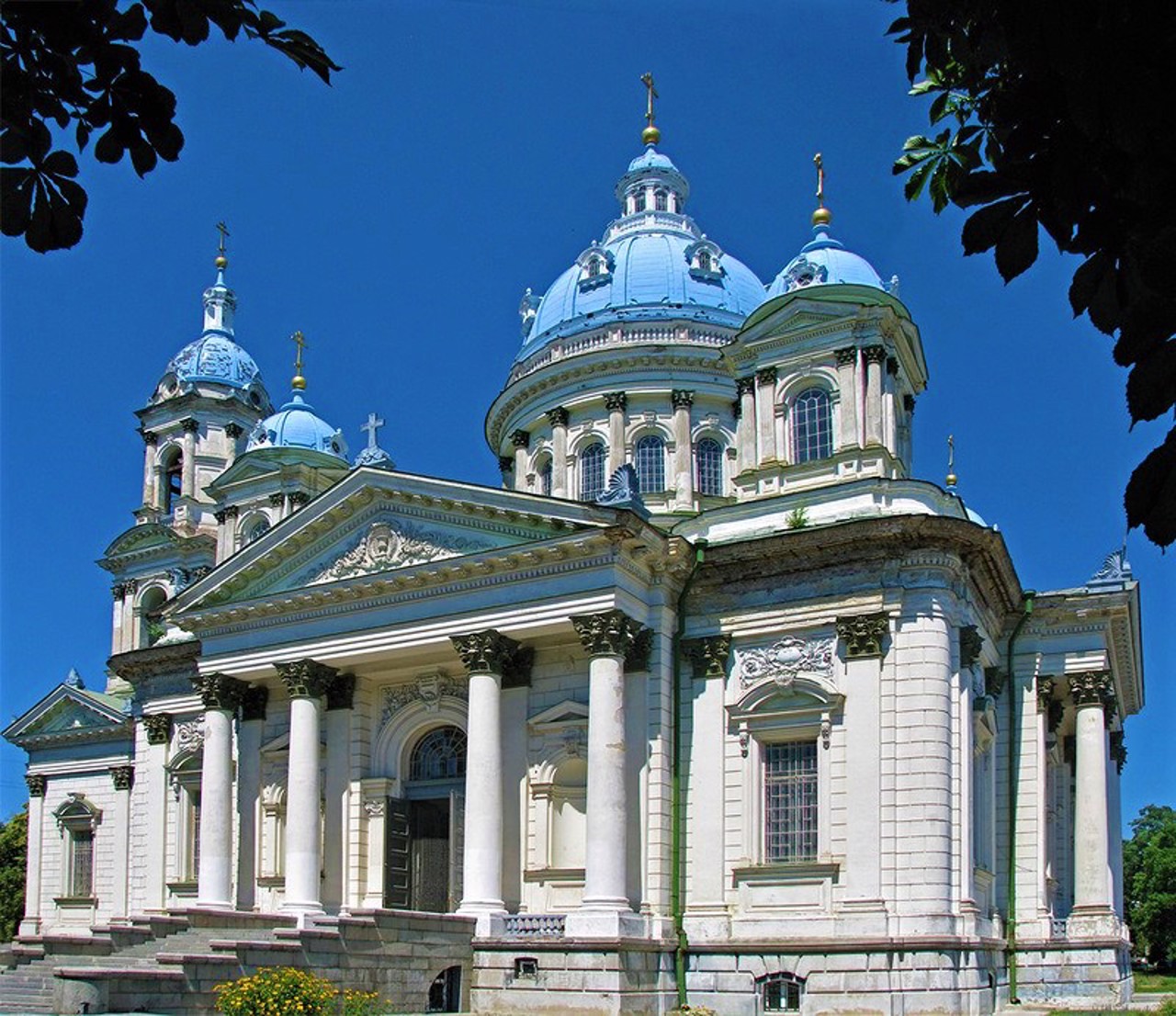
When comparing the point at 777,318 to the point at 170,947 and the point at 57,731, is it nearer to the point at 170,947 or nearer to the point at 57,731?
the point at 170,947

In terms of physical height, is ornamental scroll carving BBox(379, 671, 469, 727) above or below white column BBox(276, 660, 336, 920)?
above

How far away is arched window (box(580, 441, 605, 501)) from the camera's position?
123ft

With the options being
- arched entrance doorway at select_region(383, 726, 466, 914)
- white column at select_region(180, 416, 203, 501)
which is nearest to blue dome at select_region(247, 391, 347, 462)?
white column at select_region(180, 416, 203, 501)

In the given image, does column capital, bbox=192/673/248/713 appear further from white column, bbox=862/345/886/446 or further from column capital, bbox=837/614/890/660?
white column, bbox=862/345/886/446

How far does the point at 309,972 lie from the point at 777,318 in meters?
15.3

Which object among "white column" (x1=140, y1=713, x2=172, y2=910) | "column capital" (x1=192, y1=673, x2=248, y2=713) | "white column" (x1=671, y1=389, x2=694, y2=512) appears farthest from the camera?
"white column" (x1=671, y1=389, x2=694, y2=512)

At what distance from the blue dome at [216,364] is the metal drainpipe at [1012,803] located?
944 inches

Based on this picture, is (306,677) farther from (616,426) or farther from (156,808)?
(616,426)

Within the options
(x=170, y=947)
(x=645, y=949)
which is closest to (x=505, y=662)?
(x=645, y=949)

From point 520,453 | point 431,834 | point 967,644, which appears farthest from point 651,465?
point 967,644

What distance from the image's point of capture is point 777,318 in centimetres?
3072

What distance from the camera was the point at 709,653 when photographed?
28422mm

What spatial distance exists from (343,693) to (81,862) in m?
17.3

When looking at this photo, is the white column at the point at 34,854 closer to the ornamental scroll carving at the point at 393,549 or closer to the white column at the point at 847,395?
the ornamental scroll carving at the point at 393,549
